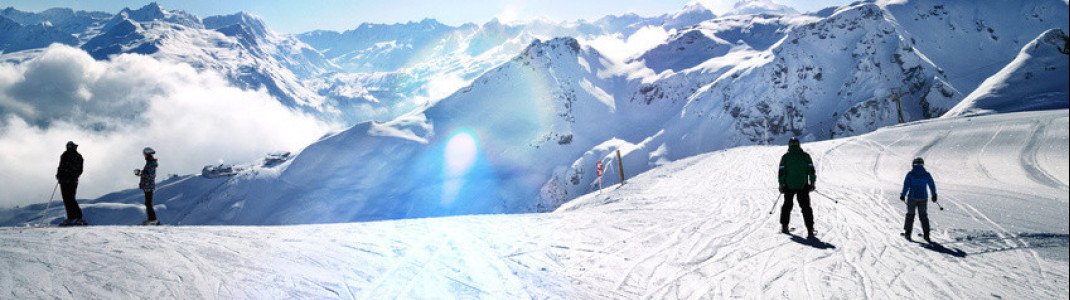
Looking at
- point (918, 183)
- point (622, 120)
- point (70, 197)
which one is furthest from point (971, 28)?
point (70, 197)


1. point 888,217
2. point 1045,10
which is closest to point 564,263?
point 888,217

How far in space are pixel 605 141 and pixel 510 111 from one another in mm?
24586

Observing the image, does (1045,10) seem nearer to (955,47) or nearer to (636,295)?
(955,47)

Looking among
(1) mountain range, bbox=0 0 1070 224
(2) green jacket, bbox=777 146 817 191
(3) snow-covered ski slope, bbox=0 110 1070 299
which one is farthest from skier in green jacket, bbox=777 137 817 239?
(1) mountain range, bbox=0 0 1070 224

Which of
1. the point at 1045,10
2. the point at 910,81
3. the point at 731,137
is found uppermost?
the point at 1045,10

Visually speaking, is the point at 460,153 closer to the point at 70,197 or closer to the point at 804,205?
the point at 70,197

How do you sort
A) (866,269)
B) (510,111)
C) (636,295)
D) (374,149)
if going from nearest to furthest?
(636,295) < (866,269) < (374,149) < (510,111)

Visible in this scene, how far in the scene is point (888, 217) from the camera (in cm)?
1223

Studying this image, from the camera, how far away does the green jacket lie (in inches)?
387

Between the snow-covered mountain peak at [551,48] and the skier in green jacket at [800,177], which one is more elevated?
the snow-covered mountain peak at [551,48]

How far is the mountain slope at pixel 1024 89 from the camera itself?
124 feet

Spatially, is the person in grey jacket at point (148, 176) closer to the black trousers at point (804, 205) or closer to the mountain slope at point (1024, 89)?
the black trousers at point (804, 205)

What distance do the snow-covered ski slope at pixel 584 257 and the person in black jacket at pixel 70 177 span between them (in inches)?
126

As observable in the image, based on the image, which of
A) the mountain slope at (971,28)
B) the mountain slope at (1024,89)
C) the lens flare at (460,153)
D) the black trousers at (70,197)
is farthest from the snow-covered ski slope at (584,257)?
the mountain slope at (971,28)
